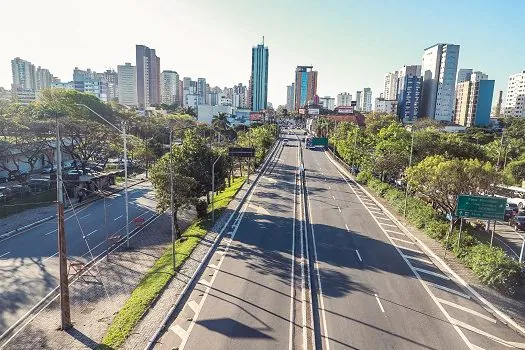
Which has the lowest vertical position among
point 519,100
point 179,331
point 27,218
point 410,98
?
point 27,218

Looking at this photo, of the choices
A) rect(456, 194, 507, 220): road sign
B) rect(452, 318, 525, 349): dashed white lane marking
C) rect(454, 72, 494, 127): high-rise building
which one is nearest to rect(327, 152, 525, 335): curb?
rect(452, 318, 525, 349): dashed white lane marking

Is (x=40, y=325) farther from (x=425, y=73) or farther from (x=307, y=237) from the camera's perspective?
(x=425, y=73)

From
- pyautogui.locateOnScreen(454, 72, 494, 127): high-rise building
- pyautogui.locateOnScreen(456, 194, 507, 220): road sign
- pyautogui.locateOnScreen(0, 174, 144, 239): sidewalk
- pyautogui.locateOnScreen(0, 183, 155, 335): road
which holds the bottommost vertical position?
pyautogui.locateOnScreen(0, 174, 144, 239): sidewalk

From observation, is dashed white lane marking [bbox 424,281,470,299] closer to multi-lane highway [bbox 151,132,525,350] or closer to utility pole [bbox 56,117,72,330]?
multi-lane highway [bbox 151,132,525,350]

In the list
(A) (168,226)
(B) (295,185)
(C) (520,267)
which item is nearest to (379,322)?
(C) (520,267)

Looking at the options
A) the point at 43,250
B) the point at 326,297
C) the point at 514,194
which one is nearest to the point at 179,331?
the point at 326,297

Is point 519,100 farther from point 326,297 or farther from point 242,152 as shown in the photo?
point 326,297
